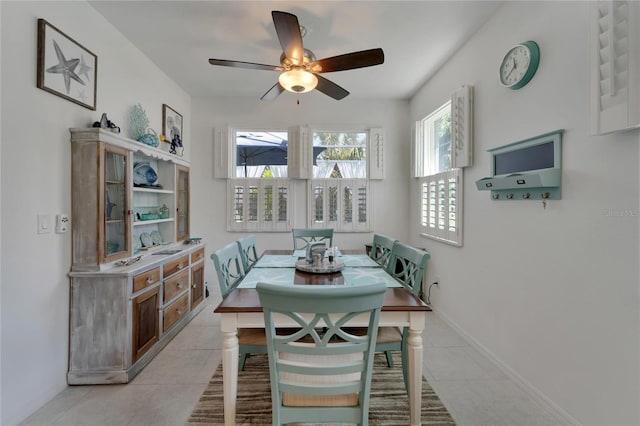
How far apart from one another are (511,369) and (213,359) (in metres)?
2.31

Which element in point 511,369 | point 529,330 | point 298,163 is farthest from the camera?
point 298,163

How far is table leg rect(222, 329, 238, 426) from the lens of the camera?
140 centimetres

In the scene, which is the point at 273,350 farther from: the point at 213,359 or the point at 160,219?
the point at 160,219

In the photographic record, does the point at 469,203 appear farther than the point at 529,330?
Yes

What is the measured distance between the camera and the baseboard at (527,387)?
5.31 feet

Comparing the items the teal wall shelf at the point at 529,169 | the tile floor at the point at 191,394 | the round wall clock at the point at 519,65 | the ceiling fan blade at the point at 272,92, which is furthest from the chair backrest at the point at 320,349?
the ceiling fan blade at the point at 272,92

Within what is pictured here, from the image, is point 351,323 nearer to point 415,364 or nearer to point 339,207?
point 415,364

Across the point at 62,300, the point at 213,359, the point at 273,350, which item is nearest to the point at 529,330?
the point at 273,350

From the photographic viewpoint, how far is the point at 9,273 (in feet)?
5.24

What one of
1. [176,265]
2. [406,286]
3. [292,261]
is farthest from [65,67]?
[406,286]

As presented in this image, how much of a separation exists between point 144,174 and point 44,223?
3.53ft

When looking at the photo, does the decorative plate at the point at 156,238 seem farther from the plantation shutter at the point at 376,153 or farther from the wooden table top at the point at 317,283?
the plantation shutter at the point at 376,153

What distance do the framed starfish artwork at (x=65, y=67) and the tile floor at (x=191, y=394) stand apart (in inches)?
79.8

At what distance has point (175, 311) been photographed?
2703 millimetres
